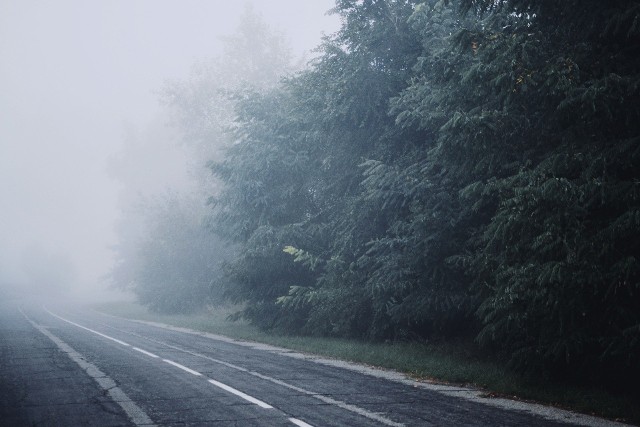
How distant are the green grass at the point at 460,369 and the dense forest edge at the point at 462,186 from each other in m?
0.50

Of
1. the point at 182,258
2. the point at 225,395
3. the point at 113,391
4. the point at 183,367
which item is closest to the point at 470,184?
the point at 225,395

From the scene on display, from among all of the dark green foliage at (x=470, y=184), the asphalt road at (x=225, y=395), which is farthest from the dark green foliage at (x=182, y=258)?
the asphalt road at (x=225, y=395)

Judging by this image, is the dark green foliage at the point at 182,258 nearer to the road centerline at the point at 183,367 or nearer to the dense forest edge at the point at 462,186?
the dense forest edge at the point at 462,186

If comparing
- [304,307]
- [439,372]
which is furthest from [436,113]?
[304,307]

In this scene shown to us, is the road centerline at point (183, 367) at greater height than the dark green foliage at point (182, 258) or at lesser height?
lesser

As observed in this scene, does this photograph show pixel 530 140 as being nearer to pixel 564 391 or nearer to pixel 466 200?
pixel 466 200

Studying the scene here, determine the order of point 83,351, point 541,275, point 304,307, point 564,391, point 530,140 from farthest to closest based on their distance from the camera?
point 304,307 < point 83,351 < point 530,140 < point 564,391 < point 541,275

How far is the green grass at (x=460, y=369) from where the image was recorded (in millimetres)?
8227

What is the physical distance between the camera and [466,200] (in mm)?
12734

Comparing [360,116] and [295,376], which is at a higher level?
[360,116]

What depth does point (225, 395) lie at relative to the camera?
365 inches

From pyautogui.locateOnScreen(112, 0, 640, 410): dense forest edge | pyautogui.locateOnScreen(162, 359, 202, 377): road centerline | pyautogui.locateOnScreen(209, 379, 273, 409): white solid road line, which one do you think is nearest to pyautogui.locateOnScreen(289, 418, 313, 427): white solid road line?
pyautogui.locateOnScreen(209, 379, 273, 409): white solid road line

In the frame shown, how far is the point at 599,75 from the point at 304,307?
49.5 ft

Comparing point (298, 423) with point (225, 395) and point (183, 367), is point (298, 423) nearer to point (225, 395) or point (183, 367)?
point (225, 395)
